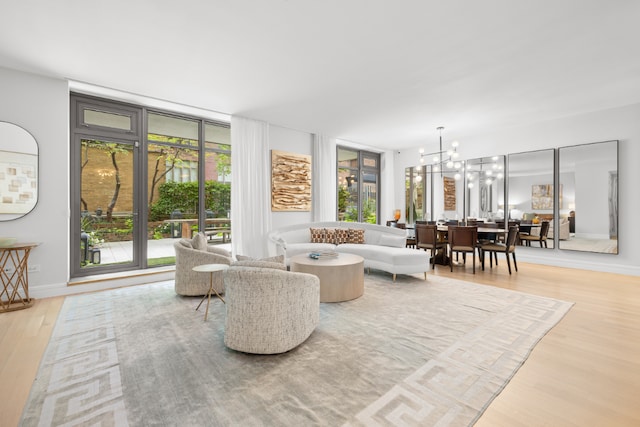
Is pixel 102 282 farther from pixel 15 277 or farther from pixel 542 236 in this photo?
pixel 542 236

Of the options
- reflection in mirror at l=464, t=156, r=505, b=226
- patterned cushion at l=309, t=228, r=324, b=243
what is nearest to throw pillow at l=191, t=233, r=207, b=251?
patterned cushion at l=309, t=228, r=324, b=243

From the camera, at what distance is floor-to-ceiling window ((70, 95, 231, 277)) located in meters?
4.33

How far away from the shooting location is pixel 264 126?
233 inches

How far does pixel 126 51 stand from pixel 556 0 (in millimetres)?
4330

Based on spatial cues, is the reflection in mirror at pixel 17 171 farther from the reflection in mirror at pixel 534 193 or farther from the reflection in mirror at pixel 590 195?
the reflection in mirror at pixel 590 195

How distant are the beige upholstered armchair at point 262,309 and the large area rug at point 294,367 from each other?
12 cm

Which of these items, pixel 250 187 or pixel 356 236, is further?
pixel 356 236

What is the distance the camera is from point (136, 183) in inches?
185

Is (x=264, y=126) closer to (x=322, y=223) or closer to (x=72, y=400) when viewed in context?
(x=322, y=223)

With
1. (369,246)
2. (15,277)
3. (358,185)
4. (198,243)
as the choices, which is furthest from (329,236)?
(15,277)

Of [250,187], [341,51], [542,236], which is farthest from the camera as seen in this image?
[542,236]

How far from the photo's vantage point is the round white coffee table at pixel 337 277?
11.6 feet

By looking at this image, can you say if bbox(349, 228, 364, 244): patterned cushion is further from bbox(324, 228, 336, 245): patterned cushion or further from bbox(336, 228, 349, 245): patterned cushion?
bbox(324, 228, 336, 245): patterned cushion

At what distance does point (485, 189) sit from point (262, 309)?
6.56 metres
